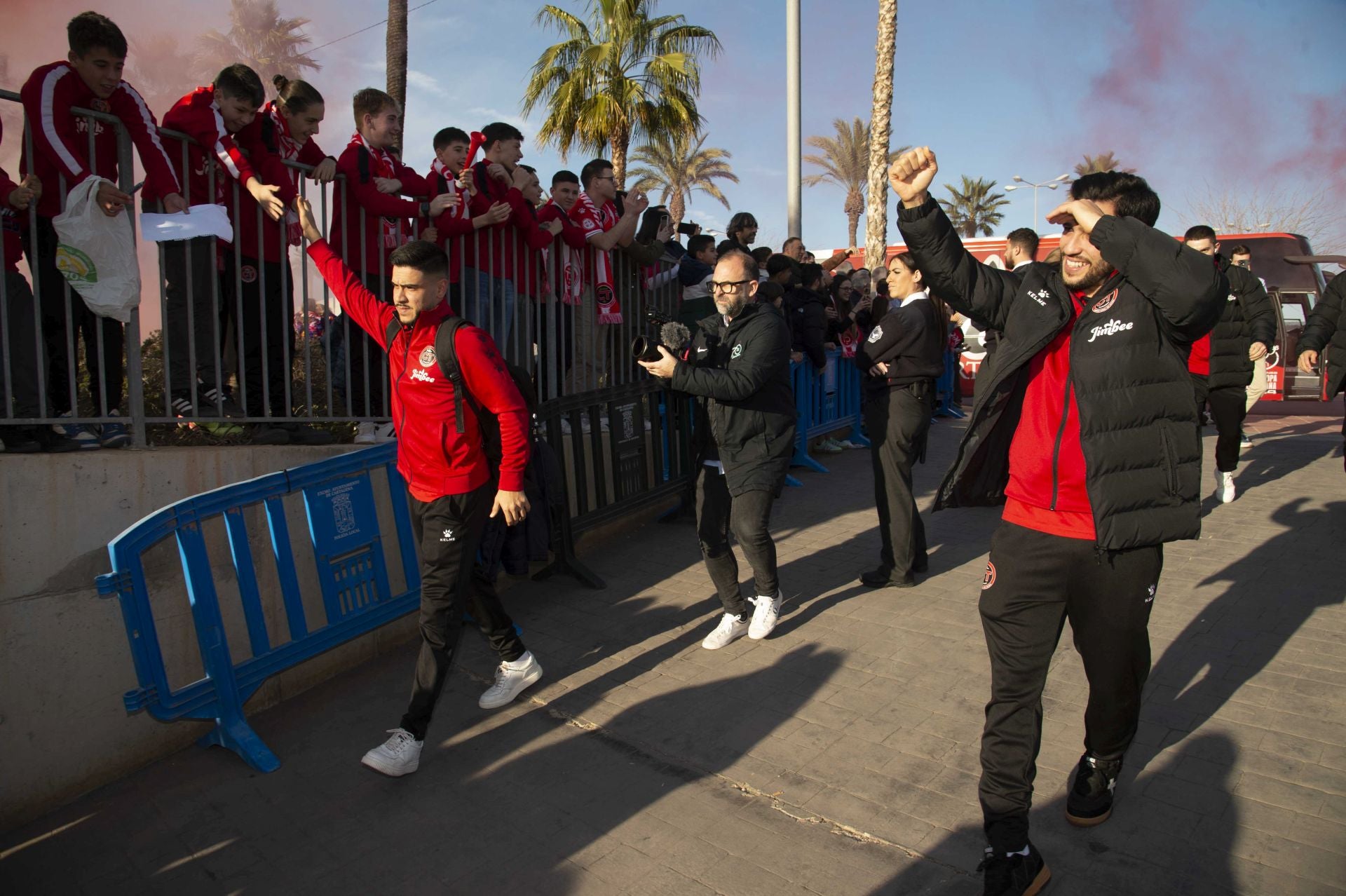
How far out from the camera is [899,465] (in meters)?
5.70

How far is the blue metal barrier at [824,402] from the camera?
959cm

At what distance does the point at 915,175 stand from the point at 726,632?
9.40 ft

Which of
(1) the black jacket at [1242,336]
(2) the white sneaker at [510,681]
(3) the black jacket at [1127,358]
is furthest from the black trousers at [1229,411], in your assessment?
(2) the white sneaker at [510,681]

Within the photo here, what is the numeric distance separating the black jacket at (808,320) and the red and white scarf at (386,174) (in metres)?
4.56

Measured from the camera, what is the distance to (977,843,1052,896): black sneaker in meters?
2.77

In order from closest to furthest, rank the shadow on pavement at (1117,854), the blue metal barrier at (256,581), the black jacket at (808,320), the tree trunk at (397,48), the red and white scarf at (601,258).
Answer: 1. the shadow on pavement at (1117,854)
2. the blue metal barrier at (256,581)
3. the red and white scarf at (601,258)
4. the black jacket at (808,320)
5. the tree trunk at (397,48)

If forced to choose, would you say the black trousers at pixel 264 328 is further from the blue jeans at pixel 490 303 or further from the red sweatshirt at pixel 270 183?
the blue jeans at pixel 490 303

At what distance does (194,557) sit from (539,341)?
3202 millimetres

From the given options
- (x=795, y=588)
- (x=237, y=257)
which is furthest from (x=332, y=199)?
(x=795, y=588)

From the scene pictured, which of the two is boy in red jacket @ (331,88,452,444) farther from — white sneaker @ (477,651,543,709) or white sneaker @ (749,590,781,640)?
white sneaker @ (749,590,781,640)

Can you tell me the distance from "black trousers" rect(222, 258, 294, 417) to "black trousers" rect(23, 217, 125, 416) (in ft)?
1.99

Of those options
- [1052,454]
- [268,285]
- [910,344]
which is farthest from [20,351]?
[910,344]

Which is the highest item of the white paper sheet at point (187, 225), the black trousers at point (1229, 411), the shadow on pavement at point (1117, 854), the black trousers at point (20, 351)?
the white paper sheet at point (187, 225)

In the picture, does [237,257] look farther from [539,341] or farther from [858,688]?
[858,688]
